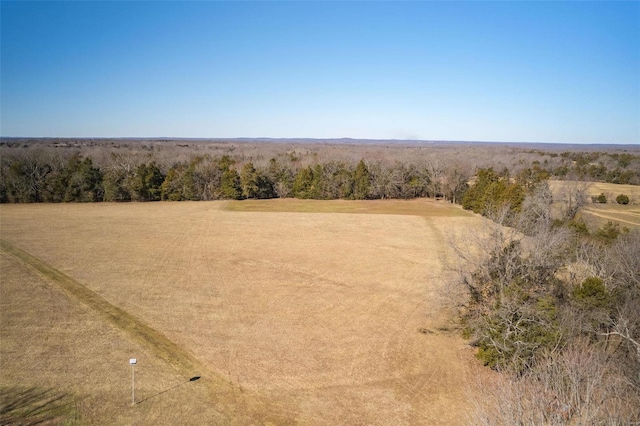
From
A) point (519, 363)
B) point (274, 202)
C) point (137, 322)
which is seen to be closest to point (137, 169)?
point (274, 202)

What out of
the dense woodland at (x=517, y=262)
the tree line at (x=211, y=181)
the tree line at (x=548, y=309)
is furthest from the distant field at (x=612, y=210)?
the tree line at (x=211, y=181)

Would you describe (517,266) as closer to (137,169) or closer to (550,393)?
(550,393)

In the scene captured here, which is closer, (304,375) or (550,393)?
(550,393)

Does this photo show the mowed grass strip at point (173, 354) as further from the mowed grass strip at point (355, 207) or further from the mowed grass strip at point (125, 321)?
the mowed grass strip at point (355, 207)

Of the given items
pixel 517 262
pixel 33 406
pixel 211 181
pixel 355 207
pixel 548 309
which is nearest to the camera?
pixel 33 406

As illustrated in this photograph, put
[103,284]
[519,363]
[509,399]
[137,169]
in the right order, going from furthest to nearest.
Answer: [137,169]
[103,284]
[519,363]
[509,399]

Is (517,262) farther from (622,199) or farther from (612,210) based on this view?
(622,199)

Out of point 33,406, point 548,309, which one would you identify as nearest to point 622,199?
point 548,309
